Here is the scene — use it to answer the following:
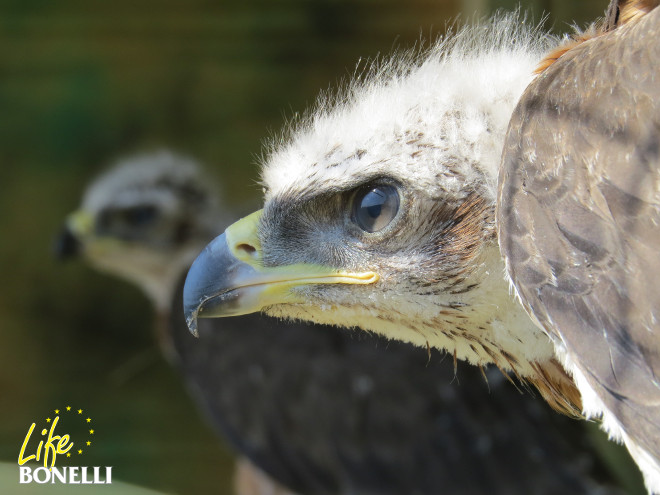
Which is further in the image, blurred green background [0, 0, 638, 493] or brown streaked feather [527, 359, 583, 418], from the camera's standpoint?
blurred green background [0, 0, 638, 493]

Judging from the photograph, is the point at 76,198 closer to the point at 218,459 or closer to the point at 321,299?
the point at 218,459

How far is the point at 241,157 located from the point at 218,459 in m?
1.92

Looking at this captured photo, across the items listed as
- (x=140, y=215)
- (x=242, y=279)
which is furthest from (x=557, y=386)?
(x=140, y=215)

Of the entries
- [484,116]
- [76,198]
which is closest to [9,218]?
[76,198]

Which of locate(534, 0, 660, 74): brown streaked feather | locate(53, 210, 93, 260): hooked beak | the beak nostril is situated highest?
locate(53, 210, 93, 260): hooked beak

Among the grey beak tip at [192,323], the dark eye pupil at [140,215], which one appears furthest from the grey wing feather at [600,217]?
the dark eye pupil at [140,215]

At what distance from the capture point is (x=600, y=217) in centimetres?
123

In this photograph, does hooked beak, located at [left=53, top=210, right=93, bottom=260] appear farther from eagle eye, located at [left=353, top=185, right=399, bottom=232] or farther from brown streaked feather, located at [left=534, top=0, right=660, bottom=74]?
brown streaked feather, located at [left=534, top=0, right=660, bottom=74]

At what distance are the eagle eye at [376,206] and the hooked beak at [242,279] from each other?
0.11 metres

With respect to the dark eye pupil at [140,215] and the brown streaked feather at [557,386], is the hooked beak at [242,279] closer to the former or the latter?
the brown streaked feather at [557,386]

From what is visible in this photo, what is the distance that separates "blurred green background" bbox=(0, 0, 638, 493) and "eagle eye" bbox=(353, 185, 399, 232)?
3549mm

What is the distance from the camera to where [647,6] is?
143 cm

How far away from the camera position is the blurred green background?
5129mm

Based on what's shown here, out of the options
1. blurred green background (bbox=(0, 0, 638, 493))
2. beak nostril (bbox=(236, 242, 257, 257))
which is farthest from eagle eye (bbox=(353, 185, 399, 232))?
blurred green background (bbox=(0, 0, 638, 493))
